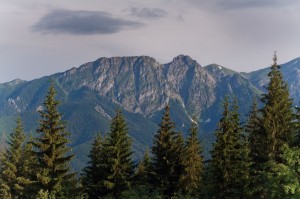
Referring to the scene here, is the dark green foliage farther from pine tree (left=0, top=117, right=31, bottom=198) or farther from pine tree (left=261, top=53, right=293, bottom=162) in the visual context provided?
pine tree (left=0, top=117, right=31, bottom=198)

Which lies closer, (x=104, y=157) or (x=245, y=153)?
(x=245, y=153)

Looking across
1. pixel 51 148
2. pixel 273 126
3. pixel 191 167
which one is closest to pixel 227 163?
pixel 273 126

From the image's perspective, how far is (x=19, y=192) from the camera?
59375mm

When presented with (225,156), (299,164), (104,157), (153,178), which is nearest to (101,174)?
(104,157)

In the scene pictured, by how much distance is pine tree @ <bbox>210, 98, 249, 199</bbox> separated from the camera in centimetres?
3675

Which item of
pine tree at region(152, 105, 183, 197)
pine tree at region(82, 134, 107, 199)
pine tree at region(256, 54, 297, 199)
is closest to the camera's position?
pine tree at region(256, 54, 297, 199)

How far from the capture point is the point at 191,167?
145ft

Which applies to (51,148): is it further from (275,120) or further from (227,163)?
(275,120)

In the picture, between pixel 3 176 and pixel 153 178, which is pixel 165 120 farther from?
pixel 3 176

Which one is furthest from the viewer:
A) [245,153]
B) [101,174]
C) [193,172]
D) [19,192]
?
[19,192]

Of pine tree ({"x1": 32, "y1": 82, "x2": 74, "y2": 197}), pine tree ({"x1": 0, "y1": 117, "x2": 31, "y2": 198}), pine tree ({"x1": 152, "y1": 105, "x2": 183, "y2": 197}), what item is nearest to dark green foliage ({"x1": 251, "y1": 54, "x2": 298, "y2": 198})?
pine tree ({"x1": 152, "y1": 105, "x2": 183, "y2": 197})

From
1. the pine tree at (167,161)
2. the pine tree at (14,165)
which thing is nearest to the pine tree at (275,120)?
the pine tree at (167,161)

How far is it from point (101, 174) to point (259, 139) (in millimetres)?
18756

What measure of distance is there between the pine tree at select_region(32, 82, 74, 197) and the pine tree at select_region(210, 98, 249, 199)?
14.3 meters
